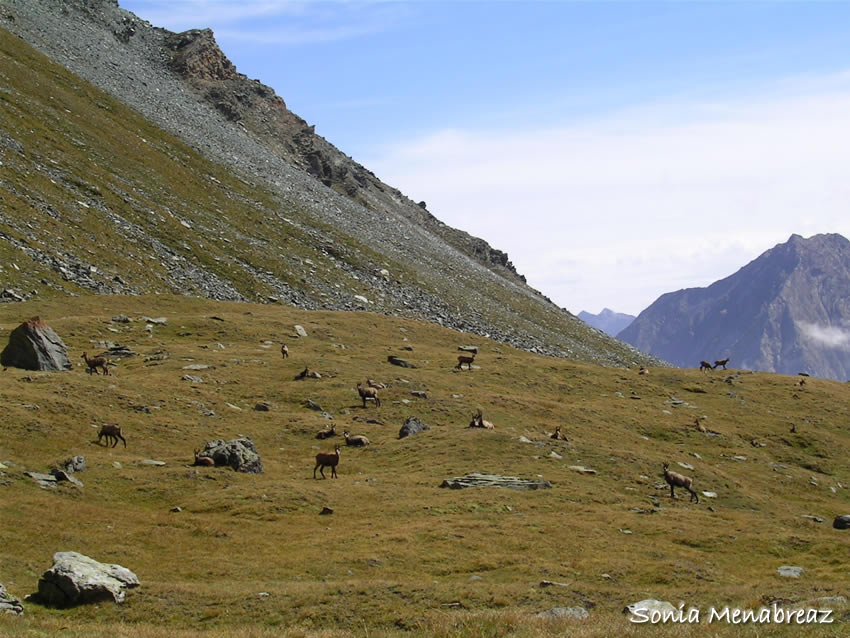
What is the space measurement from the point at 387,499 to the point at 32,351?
26684mm

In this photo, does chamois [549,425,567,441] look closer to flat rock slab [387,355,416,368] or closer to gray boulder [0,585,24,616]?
flat rock slab [387,355,416,368]

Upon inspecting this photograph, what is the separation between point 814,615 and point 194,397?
131 ft

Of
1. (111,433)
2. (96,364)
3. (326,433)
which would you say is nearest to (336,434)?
(326,433)

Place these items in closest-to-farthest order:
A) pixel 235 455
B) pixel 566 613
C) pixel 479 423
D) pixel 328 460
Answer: pixel 566 613 < pixel 235 455 < pixel 328 460 < pixel 479 423

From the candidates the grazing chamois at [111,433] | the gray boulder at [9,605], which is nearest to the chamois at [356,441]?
the grazing chamois at [111,433]

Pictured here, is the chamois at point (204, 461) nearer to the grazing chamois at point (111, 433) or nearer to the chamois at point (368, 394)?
the grazing chamois at point (111, 433)

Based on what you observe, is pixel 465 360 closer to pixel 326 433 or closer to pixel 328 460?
pixel 326 433

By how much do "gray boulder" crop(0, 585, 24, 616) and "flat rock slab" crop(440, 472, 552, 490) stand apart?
22736 millimetres

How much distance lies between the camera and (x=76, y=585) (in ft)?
73.5

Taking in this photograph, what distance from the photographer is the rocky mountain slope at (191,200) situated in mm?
88688

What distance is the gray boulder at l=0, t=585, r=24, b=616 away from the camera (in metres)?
20.5

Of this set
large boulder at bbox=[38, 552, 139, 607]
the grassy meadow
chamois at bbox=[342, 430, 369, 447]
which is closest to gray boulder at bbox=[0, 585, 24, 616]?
the grassy meadow

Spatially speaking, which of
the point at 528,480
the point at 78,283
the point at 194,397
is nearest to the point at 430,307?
the point at 78,283

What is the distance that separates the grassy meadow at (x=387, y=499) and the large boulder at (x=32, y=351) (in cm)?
199
